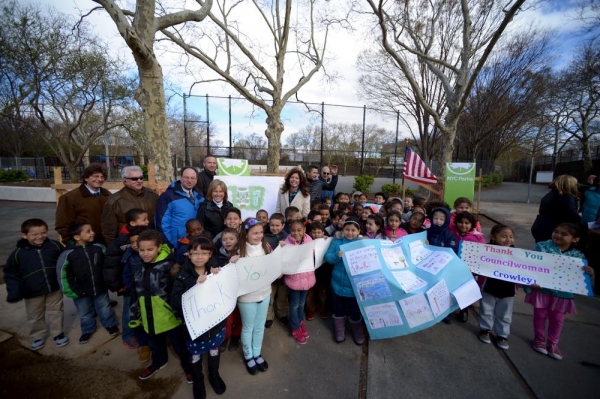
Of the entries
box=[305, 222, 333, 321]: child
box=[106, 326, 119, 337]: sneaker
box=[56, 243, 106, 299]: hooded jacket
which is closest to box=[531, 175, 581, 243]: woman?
box=[305, 222, 333, 321]: child

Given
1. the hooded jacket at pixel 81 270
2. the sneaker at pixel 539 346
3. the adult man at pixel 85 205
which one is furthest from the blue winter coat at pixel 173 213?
the sneaker at pixel 539 346

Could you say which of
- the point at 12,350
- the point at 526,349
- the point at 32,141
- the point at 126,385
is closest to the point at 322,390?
the point at 126,385

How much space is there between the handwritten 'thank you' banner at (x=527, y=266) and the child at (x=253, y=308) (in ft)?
7.27

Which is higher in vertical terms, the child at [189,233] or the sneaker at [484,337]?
the child at [189,233]

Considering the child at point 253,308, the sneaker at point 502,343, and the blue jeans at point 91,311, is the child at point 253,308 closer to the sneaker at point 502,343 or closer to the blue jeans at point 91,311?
the blue jeans at point 91,311

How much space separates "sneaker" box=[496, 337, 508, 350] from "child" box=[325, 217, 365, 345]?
4.56 feet

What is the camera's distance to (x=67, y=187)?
4215 mm

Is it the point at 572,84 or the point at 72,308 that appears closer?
the point at 72,308

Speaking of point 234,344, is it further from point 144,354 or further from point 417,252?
point 417,252

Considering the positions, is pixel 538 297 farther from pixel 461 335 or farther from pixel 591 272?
pixel 461 335

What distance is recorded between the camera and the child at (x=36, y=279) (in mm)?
2484

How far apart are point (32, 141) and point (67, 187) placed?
1379 inches

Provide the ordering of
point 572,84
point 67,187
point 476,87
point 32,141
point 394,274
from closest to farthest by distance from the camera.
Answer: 1. point 394,274
2. point 67,187
3. point 572,84
4. point 476,87
5. point 32,141

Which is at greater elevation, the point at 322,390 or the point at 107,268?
the point at 107,268
